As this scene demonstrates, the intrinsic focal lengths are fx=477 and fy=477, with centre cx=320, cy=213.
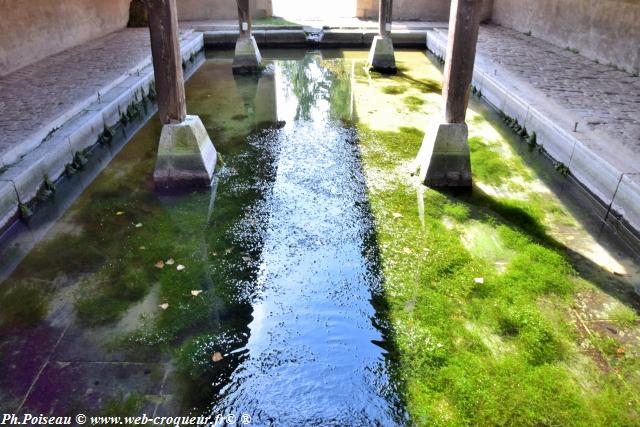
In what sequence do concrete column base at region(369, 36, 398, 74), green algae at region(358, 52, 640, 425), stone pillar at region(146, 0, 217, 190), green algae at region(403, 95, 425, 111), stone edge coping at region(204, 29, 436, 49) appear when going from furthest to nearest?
stone edge coping at region(204, 29, 436, 49) < concrete column base at region(369, 36, 398, 74) < green algae at region(403, 95, 425, 111) < stone pillar at region(146, 0, 217, 190) < green algae at region(358, 52, 640, 425)

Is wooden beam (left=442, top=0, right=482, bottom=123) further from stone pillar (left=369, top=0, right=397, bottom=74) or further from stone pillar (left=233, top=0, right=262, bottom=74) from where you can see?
stone pillar (left=233, top=0, right=262, bottom=74)

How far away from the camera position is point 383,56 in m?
11.1

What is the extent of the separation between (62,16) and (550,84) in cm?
1030

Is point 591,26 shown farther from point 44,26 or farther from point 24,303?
point 44,26

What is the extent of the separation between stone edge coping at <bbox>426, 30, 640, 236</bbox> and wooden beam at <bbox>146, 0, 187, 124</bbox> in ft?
15.5

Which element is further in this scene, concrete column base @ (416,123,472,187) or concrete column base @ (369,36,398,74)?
concrete column base @ (369,36,398,74)

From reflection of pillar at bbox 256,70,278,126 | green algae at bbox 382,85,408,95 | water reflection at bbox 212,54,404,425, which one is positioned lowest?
water reflection at bbox 212,54,404,425

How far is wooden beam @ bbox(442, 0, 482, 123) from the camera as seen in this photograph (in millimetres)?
4914

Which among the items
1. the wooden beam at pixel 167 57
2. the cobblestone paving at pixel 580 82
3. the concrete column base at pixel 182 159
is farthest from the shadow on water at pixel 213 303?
the cobblestone paving at pixel 580 82

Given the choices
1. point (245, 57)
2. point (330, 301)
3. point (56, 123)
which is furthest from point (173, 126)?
point (245, 57)

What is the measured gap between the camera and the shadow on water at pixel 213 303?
9.90 feet

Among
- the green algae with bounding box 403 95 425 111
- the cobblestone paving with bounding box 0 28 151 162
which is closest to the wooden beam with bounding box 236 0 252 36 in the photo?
the cobblestone paving with bounding box 0 28 151 162

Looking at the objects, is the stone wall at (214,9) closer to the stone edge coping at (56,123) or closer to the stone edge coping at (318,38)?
the stone edge coping at (318,38)

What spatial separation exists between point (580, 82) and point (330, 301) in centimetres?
708
